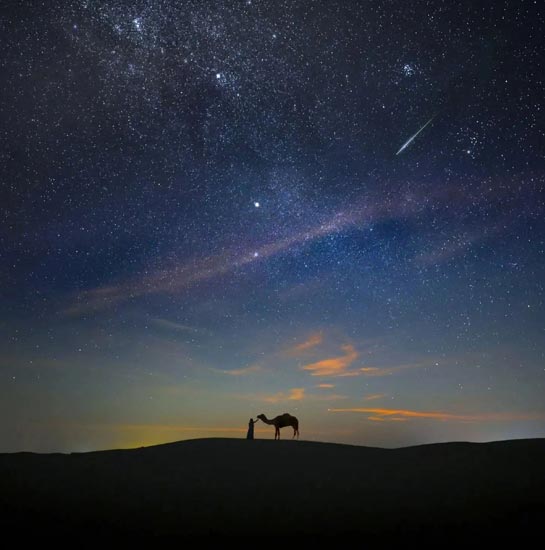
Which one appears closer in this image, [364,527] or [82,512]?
[364,527]

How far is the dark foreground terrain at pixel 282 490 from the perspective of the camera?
34.6 ft

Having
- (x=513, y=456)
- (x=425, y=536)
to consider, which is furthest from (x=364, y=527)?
(x=513, y=456)

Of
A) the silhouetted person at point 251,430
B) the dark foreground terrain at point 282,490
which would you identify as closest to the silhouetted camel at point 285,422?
the silhouetted person at point 251,430

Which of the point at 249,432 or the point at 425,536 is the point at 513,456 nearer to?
the point at 425,536

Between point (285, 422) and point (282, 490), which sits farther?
point (285, 422)

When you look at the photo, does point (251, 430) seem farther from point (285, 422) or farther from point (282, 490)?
point (282, 490)

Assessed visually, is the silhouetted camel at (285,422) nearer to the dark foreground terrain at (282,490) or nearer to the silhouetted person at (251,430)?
the silhouetted person at (251,430)

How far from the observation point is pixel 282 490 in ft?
45.2

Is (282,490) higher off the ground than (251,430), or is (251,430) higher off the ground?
(251,430)

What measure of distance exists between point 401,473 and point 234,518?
21.6 feet

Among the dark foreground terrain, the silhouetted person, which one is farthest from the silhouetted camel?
the dark foreground terrain

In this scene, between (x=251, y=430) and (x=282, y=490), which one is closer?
(x=282, y=490)

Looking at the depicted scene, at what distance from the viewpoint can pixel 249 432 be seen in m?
24.3

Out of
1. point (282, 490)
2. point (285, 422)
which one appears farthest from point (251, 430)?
point (282, 490)
